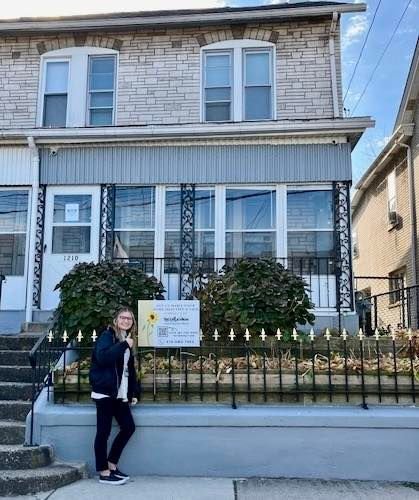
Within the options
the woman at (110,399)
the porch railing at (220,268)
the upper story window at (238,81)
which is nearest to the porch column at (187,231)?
the porch railing at (220,268)

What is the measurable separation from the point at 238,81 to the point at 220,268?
11.9ft

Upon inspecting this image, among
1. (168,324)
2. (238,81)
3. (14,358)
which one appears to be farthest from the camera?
(238,81)

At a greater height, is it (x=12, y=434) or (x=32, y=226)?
(x=32, y=226)

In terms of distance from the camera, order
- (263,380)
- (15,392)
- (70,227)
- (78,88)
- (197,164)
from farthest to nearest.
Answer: (78,88) < (70,227) < (197,164) < (15,392) < (263,380)

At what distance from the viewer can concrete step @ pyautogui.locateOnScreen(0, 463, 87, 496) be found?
476 centimetres

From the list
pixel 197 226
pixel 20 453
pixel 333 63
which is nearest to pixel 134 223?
pixel 197 226

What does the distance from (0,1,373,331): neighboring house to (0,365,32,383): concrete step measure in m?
2.65

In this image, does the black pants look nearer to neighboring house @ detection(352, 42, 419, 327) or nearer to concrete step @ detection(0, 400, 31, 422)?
concrete step @ detection(0, 400, 31, 422)

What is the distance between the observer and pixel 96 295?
668 cm

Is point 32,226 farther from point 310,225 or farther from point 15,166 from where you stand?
point 310,225

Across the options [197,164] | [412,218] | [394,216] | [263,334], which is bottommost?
[263,334]

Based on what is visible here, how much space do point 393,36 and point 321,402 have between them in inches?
490

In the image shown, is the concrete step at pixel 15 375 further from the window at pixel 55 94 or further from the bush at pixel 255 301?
the window at pixel 55 94

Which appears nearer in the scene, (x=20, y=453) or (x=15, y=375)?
(x=20, y=453)
